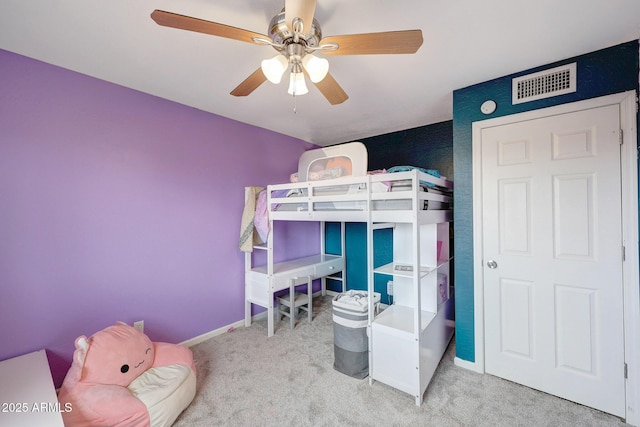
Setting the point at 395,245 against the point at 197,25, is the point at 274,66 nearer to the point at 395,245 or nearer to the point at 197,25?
the point at 197,25

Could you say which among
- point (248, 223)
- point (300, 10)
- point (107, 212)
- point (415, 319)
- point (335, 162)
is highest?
point (300, 10)

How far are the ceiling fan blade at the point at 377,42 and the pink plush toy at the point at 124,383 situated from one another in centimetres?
220

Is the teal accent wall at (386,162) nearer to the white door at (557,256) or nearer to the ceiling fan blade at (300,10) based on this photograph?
the white door at (557,256)

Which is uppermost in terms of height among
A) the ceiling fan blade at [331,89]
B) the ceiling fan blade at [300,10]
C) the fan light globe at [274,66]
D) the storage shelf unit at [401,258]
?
the ceiling fan blade at [300,10]

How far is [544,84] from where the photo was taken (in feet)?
5.99

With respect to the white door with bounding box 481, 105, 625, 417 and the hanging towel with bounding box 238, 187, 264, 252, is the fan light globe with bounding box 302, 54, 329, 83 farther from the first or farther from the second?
the hanging towel with bounding box 238, 187, 264, 252

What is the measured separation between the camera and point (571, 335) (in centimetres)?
176

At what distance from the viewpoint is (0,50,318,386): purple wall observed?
1.71 m

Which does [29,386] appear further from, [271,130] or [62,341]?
[271,130]

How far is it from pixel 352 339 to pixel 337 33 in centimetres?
215

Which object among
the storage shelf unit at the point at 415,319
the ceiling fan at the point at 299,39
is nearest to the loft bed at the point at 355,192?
the storage shelf unit at the point at 415,319

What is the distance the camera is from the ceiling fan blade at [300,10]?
988 mm

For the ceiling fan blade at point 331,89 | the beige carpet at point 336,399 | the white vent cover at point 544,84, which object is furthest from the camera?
the white vent cover at point 544,84

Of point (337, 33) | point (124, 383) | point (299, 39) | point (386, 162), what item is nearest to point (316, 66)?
point (299, 39)
